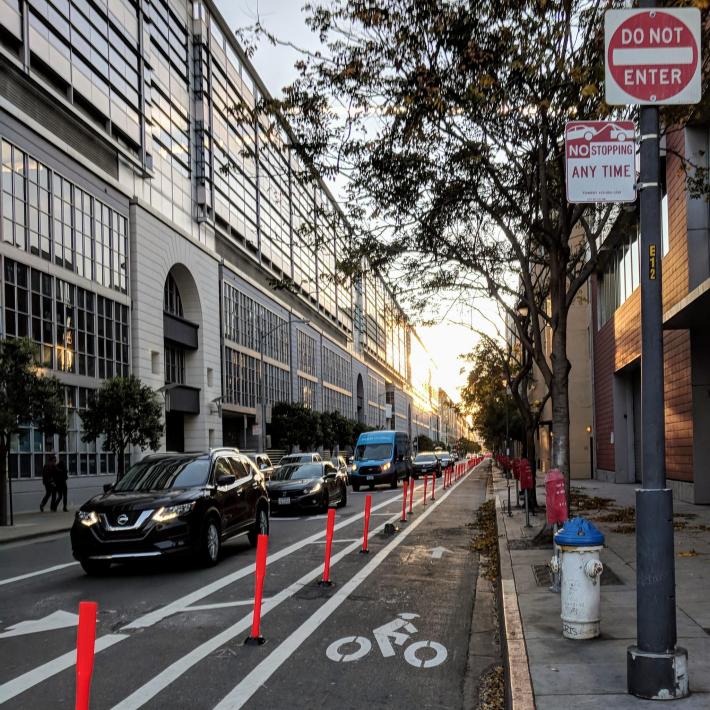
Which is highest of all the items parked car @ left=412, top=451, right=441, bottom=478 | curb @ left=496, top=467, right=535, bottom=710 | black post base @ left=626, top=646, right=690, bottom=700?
black post base @ left=626, top=646, right=690, bottom=700

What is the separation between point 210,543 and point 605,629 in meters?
6.69

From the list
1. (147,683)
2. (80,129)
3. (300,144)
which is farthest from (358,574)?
(80,129)

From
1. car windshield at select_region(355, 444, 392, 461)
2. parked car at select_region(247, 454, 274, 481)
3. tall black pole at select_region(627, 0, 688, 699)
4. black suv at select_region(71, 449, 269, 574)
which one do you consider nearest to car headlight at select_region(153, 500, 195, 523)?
black suv at select_region(71, 449, 269, 574)

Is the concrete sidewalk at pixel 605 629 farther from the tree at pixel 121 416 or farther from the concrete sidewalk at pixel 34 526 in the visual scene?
the tree at pixel 121 416

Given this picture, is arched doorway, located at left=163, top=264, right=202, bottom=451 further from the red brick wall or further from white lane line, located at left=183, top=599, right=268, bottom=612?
white lane line, located at left=183, top=599, right=268, bottom=612

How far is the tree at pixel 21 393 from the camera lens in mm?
21078

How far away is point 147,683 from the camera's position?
6.40m

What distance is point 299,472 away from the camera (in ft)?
78.9

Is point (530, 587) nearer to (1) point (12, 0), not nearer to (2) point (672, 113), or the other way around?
(2) point (672, 113)

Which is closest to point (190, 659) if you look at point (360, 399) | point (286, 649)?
point (286, 649)

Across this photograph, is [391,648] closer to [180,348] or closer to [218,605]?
[218,605]

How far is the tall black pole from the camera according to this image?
16.9ft

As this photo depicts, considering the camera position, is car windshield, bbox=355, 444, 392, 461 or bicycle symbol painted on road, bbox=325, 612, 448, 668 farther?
car windshield, bbox=355, 444, 392, 461

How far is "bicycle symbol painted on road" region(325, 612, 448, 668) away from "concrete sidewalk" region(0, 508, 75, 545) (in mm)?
12522
